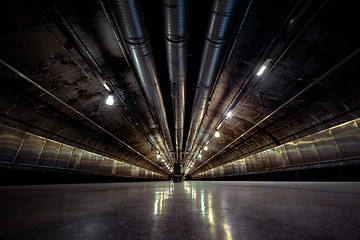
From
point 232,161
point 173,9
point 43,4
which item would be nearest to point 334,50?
point 173,9

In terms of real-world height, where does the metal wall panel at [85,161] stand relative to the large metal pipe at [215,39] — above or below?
below

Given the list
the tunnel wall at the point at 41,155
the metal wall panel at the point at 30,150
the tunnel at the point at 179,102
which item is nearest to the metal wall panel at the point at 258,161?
the tunnel at the point at 179,102

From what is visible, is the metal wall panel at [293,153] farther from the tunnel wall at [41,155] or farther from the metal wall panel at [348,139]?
the tunnel wall at [41,155]

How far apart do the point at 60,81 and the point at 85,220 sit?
5.99 metres

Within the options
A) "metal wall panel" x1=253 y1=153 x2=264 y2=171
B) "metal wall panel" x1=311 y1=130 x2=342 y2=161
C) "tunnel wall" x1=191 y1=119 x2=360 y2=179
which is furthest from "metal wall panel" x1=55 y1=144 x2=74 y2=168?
"metal wall panel" x1=311 y1=130 x2=342 y2=161

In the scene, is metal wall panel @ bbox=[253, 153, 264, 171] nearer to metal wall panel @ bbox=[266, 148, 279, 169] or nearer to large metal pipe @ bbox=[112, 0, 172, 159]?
metal wall panel @ bbox=[266, 148, 279, 169]

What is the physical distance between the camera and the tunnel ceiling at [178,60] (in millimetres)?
3666

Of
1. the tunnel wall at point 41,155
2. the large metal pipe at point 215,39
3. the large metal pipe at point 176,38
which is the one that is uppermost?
the large metal pipe at point 215,39

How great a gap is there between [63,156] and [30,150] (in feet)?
6.52

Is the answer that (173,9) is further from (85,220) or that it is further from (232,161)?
(232,161)

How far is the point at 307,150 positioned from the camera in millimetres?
9062

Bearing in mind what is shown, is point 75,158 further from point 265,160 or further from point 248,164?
point 248,164

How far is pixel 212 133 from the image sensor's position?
11.7 m

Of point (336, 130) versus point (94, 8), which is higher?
point (94, 8)
